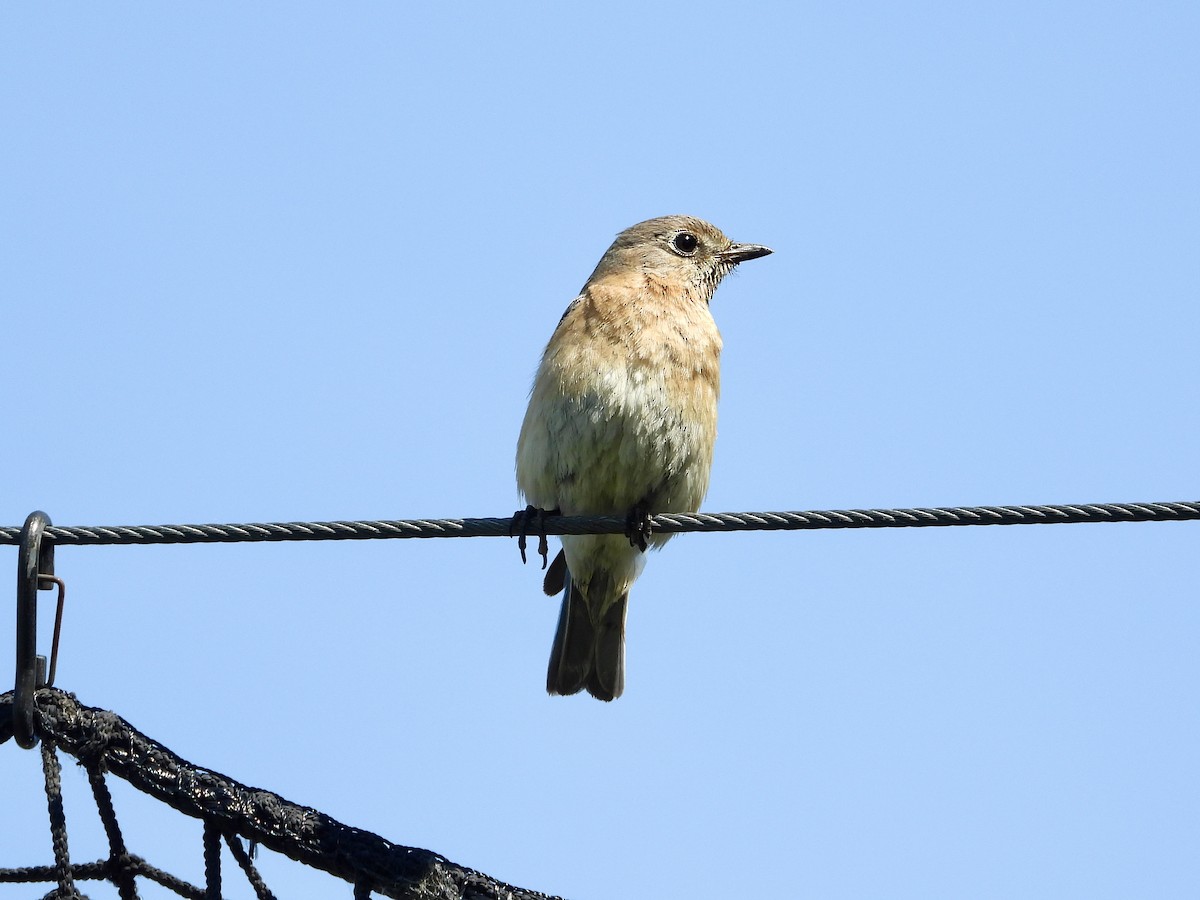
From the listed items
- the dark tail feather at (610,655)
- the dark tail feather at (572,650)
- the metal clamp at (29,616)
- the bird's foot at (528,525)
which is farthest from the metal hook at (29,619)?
the dark tail feather at (610,655)

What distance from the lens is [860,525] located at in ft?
15.5

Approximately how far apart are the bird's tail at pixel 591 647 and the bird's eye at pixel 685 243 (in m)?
1.92

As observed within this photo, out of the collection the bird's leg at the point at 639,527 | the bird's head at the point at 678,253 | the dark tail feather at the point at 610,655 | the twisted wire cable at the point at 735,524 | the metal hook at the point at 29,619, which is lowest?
the metal hook at the point at 29,619

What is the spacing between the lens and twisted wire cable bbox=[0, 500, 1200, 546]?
4.54m

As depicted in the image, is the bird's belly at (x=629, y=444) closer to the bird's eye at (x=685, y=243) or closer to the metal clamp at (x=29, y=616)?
the bird's eye at (x=685, y=243)

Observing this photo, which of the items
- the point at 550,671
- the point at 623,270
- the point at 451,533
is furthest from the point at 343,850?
the point at 623,270

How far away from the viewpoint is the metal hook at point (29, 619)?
4.12 metres

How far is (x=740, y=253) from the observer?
8.36 m

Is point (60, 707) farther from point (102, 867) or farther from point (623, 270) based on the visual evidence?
point (623, 270)

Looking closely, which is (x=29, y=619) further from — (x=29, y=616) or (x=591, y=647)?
(x=591, y=647)

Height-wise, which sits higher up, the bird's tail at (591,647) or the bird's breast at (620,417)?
the bird's breast at (620,417)

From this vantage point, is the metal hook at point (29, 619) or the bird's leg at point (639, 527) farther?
the bird's leg at point (639, 527)

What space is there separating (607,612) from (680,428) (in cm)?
127

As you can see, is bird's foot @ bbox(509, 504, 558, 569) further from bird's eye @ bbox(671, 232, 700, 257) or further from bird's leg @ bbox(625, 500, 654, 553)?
bird's eye @ bbox(671, 232, 700, 257)
